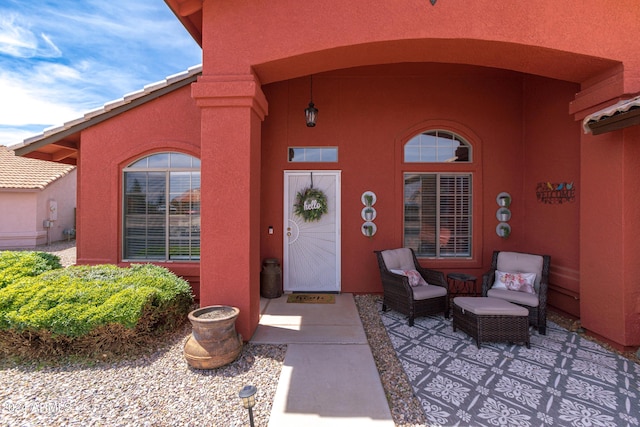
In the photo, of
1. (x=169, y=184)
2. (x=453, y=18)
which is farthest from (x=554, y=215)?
(x=169, y=184)

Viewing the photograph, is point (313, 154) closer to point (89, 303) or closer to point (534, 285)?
point (89, 303)

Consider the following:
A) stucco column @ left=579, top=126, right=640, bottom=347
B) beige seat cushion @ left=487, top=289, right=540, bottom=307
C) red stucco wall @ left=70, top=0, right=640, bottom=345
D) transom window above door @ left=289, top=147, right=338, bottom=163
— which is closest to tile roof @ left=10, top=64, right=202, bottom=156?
red stucco wall @ left=70, top=0, right=640, bottom=345

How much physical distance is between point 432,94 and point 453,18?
2.25m

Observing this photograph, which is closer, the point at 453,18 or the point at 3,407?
the point at 3,407

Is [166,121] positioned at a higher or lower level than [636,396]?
higher

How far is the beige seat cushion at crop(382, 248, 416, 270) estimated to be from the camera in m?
4.75

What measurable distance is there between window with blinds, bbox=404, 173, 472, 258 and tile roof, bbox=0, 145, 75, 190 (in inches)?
526

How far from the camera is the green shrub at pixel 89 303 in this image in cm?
306

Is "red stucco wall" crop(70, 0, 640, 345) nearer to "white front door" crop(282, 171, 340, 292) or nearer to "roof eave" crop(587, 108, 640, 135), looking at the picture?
"roof eave" crop(587, 108, 640, 135)

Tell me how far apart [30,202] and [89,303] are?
41.1 feet

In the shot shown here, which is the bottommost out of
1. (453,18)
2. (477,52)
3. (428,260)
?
(428,260)

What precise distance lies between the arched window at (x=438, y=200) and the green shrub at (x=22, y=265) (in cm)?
615

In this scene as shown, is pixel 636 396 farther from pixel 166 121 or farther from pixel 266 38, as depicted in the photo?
pixel 166 121

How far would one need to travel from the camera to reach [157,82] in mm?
4867
